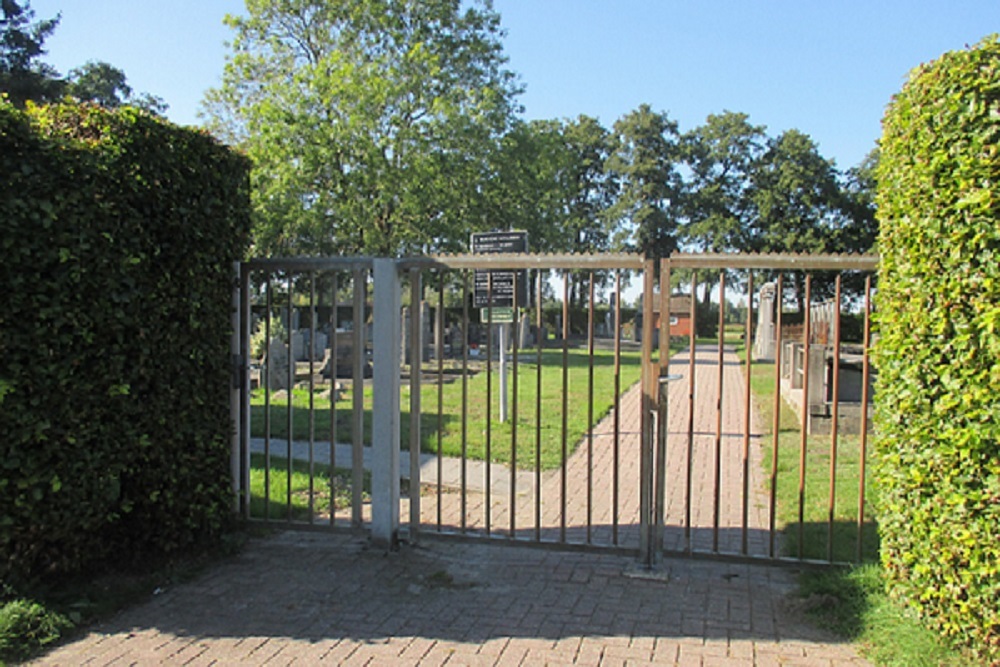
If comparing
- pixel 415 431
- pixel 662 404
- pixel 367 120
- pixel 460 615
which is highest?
pixel 367 120

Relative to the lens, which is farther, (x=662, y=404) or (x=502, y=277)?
(x=502, y=277)

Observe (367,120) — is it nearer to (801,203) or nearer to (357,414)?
(357,414)

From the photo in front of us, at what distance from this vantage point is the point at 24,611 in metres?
3.64

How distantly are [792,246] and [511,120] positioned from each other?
2499 centimetres

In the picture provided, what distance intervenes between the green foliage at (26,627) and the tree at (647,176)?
179ft

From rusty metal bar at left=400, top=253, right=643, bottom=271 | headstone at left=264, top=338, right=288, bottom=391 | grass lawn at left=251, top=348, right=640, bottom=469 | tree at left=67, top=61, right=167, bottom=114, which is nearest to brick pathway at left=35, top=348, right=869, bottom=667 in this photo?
grass lawn at left=251, top=348, right=640, bottom=469

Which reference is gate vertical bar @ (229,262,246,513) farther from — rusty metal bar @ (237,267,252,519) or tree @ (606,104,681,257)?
tree @ (606,104,681,257)

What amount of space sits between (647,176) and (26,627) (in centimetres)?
5758

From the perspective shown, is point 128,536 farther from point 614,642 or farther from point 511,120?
point 511,120

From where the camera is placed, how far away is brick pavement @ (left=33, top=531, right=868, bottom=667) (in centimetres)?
351

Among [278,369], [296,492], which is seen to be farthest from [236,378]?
[278,369]

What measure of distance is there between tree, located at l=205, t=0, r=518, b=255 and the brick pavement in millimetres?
17485

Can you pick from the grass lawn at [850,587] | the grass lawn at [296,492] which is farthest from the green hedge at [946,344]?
the grass lawn at [296,492]

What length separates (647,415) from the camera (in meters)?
4.59
